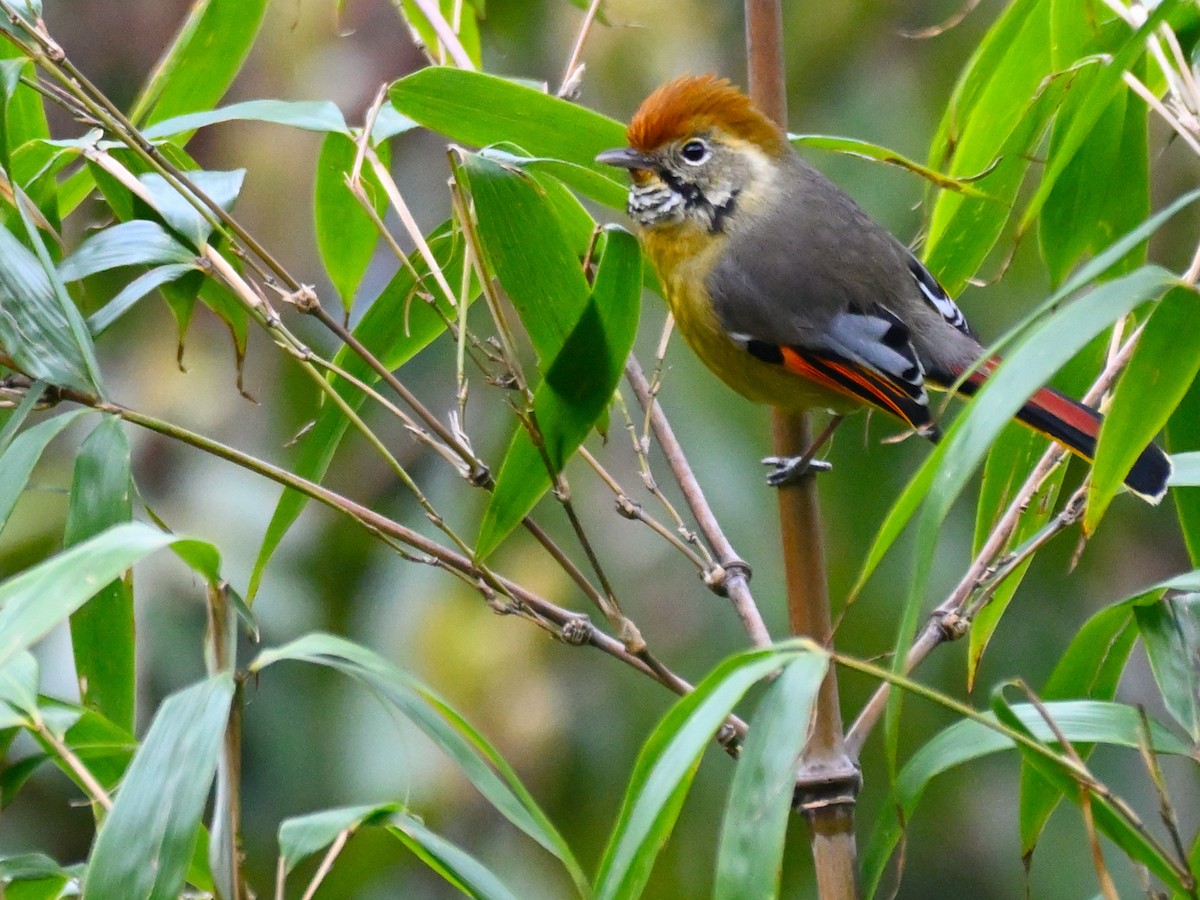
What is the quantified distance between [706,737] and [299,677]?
77.8 inches

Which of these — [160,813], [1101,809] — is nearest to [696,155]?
[1101,809]

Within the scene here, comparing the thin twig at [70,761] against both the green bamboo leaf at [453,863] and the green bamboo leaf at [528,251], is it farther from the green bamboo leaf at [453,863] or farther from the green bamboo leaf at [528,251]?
the green bamboo leaf at [528,251]

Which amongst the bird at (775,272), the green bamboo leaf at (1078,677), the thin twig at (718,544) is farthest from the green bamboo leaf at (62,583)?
the bird at (775,272)

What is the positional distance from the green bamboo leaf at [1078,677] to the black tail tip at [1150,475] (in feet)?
0.47

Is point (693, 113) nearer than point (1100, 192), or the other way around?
point (1100, 192)

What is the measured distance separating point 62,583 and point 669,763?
0.42 metres

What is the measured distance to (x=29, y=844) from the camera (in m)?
2.71

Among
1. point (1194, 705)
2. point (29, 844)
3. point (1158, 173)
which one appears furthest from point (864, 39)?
point (29, 844)

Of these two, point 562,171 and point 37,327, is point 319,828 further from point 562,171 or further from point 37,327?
point 562,171

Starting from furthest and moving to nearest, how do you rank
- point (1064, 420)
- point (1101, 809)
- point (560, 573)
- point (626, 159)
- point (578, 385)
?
1. point (560, 573)
2. point (626, 159)
3. point (1064, 420)
4. point (578, 385)
5. point (1101, 809)

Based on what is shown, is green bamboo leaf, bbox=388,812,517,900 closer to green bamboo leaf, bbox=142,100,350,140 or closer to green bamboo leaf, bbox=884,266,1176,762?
green bamboo leaf, bbox=884,266,1176,762

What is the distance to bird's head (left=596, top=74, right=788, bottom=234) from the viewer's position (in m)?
Answer: 1.86

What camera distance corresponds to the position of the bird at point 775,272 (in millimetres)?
1876

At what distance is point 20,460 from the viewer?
1144 mm
